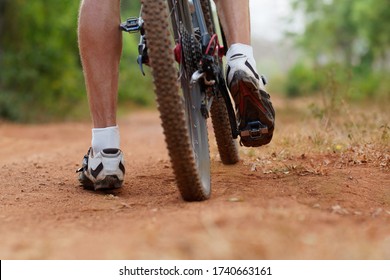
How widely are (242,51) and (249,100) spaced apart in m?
0.21

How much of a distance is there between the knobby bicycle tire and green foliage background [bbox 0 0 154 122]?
26.4 ft

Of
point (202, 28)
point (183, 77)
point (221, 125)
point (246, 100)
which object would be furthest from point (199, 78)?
point (221, 125)

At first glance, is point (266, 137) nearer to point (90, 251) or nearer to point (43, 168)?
point (90, 251)

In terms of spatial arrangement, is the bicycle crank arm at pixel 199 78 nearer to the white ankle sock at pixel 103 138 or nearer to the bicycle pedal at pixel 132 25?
the bicycle pedal at pixel 132 25

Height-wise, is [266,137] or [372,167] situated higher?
[266,137]

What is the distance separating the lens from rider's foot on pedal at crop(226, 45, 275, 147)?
2.68 meters

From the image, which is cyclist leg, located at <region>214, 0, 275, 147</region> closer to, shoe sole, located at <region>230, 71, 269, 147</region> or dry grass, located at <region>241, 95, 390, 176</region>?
shoe sole, located at <region>230, 71, 269, 147</region>

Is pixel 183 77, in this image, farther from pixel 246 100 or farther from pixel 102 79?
pixel 102 79

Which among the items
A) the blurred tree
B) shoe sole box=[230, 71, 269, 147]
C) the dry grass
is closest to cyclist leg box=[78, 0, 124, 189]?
shoe sole box=[230, 71, 269, 147]

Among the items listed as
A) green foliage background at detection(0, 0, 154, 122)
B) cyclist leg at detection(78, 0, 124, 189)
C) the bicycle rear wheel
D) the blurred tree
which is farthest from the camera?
the blurred tree

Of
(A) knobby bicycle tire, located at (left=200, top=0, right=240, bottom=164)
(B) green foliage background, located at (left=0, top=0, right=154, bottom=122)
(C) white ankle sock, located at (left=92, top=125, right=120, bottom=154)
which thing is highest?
(C) white ankle sock, located at (left=92, top=125, right=120, bottom=154)

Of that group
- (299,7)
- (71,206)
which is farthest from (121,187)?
(299,7)

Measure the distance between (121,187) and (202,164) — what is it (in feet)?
1.85
